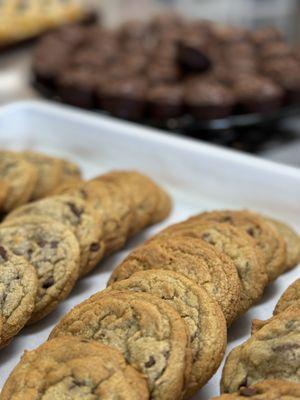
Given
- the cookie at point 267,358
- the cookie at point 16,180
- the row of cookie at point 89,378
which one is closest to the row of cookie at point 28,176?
the cookie at point 16,180

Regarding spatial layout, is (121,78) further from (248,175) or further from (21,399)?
(21,399)

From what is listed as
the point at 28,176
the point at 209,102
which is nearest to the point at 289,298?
the point at 28,176

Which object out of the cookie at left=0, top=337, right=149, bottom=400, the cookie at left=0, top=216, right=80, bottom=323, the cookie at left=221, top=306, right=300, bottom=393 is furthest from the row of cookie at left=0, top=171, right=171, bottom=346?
the cookie at left=221, top=306, right=300, bottom=393

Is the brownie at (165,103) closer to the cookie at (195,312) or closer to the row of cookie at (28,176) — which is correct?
the row of cookie at (28,176)

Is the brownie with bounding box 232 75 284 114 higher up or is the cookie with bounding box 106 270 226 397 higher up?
the cookie with bounding box 106 270 226 397

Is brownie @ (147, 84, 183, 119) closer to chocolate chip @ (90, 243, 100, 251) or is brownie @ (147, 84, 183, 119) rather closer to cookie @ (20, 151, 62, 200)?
cookie @ (20, 151, 62, 200)

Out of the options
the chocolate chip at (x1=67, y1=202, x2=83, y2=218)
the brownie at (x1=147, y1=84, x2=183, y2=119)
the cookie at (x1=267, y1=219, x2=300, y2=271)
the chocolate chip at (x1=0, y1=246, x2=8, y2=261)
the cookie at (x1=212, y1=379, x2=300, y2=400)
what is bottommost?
the cookie at (x1=267, y1=219, x2=300, y2=271)
